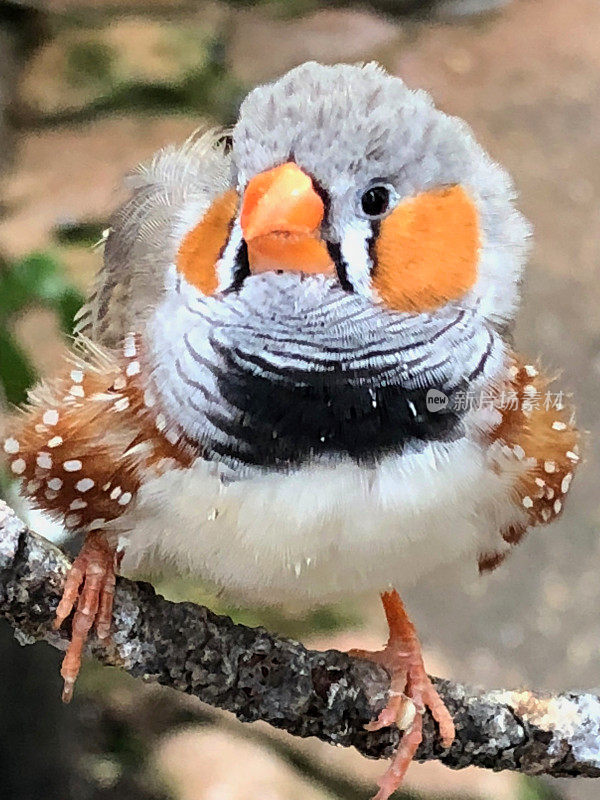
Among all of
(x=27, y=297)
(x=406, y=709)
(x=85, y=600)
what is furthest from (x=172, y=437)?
(x=27, y=297)

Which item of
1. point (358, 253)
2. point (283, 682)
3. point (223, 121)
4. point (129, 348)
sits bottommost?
point (283, 682)

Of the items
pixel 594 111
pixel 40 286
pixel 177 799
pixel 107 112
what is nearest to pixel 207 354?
pixel 40 286

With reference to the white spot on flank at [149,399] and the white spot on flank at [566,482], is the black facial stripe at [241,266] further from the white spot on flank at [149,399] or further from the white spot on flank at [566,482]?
the white spot on flank at [566,482]

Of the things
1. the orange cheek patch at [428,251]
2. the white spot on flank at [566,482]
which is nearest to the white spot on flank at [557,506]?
the white spot on flank at [566,482]

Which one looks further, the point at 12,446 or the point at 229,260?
the point at 12,446

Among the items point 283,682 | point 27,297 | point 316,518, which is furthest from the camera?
point 27,297

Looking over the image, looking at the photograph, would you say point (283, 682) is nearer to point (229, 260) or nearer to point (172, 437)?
point (172, 437)
